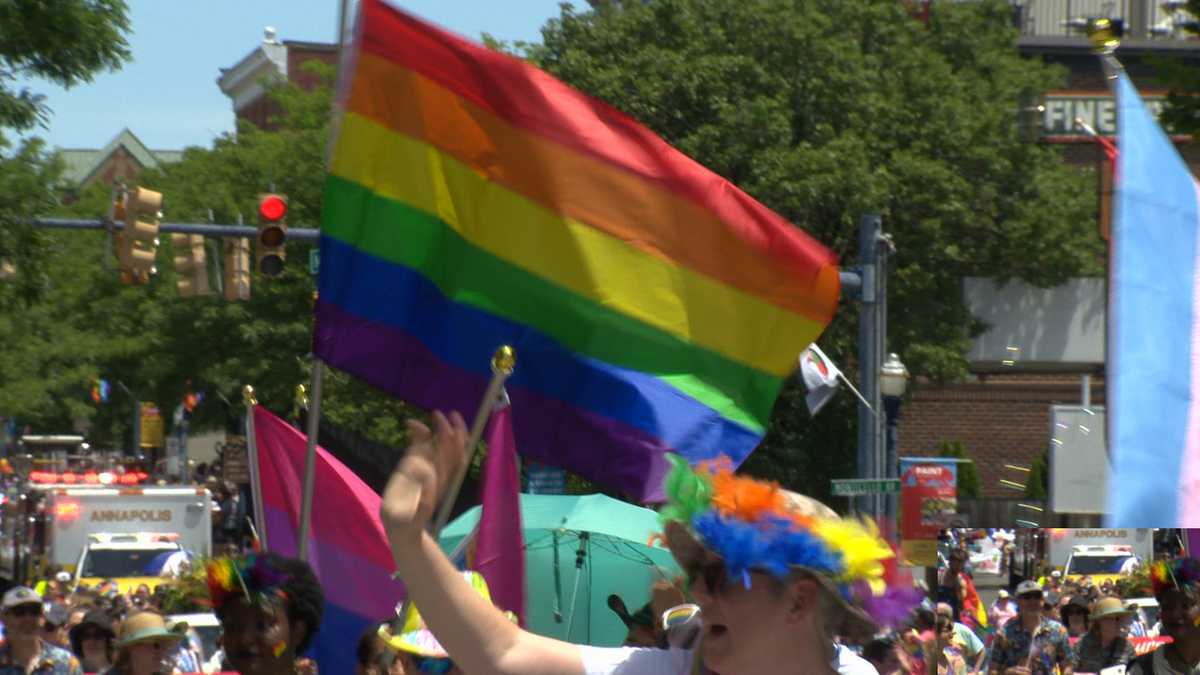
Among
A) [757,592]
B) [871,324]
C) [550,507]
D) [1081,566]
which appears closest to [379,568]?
[757,592]

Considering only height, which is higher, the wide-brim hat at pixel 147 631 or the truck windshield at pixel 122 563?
the wide-brim hat at pixel 147 631

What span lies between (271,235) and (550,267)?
1180 cm

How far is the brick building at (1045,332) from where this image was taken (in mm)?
35656

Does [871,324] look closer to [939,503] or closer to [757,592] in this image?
[939,503]

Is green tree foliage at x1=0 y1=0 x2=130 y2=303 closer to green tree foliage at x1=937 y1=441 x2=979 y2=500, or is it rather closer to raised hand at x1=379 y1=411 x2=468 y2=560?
raised hand at x1=379 y1=411 x2=468 y2=560

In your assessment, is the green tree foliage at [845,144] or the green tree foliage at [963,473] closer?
the green tree foliage at [845,144]

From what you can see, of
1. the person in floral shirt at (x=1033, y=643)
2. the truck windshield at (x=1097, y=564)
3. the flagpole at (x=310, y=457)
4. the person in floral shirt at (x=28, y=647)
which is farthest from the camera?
the truck windshield at (x=1097, y=564)

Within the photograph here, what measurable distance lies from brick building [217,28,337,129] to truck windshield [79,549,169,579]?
4518cm

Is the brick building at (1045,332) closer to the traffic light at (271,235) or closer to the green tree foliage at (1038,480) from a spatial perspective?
the green tree foliage at (1038,480)

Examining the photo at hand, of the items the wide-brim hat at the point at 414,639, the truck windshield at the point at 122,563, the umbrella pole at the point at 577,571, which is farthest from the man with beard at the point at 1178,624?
the truck windshield at the point at 122,563

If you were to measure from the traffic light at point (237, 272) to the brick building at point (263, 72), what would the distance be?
49830mm

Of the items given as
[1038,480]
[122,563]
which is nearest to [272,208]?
[122,563]

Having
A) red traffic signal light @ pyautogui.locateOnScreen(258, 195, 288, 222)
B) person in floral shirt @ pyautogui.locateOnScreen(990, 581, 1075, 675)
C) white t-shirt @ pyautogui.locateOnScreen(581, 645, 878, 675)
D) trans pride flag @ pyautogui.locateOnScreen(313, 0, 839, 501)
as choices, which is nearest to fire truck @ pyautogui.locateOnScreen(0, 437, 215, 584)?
red traffic signal light @ pyautogui.locateOnScreen(258, 195, 288, 222)

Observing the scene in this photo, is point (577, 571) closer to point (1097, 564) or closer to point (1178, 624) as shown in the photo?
point (1178, 624)
